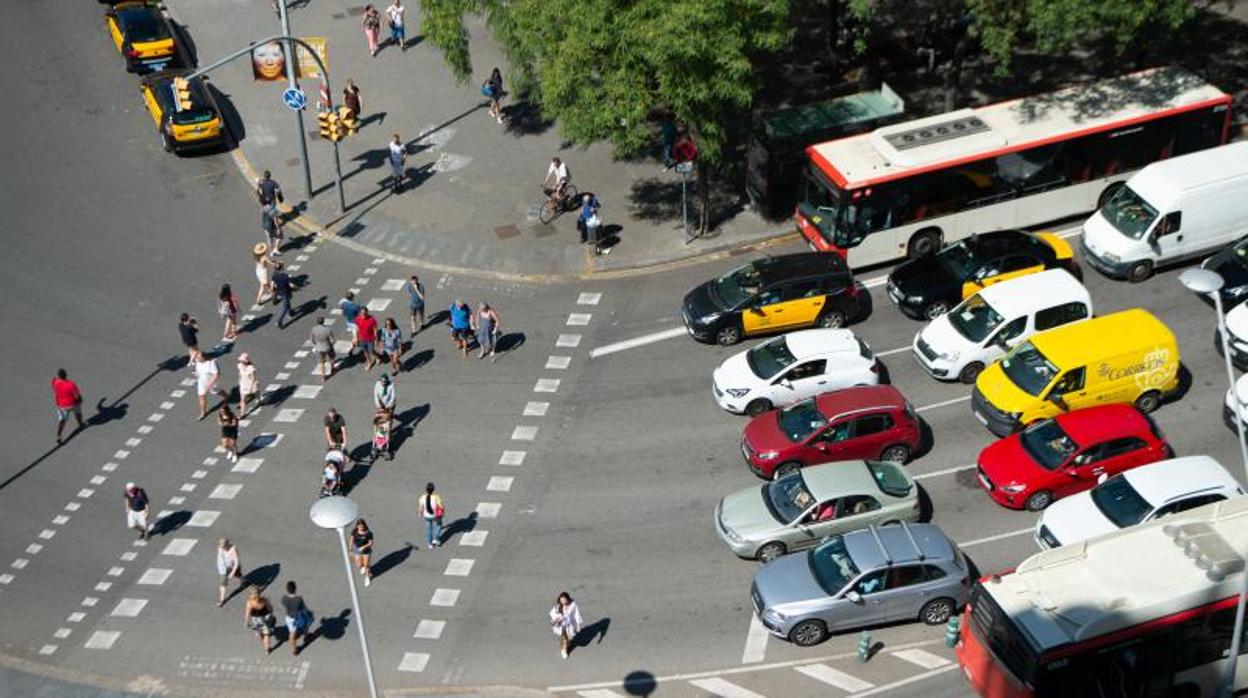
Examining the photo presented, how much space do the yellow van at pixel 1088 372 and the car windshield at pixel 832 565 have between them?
5.95 meters

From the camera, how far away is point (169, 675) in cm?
2794

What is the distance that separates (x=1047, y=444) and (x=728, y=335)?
28.8ft

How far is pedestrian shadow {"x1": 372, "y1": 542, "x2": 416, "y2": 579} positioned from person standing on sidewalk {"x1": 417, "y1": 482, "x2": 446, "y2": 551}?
18.1 inches

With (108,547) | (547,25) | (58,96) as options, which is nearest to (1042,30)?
(547,25)

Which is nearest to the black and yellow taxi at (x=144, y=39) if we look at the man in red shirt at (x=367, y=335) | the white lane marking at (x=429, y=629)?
the man in red shirt at (x=367, y=335)

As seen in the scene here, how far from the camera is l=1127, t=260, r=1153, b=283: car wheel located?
1406 inches

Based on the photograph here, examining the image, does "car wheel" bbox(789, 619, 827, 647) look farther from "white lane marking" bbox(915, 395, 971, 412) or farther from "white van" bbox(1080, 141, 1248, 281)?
"white van" bbox(1080, 141, 1248, 281)

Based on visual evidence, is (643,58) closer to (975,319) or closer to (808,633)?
(975,319)

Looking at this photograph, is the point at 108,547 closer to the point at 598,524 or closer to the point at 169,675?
the point at 169,675

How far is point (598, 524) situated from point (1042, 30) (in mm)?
16899

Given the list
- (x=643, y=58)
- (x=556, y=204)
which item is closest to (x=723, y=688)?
(x=643, y=58)

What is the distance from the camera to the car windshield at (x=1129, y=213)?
35.4 m

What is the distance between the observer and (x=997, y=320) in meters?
32.8

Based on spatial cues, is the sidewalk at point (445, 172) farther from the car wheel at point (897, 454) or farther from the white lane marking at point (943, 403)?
the car wheel at point (897, 454)
